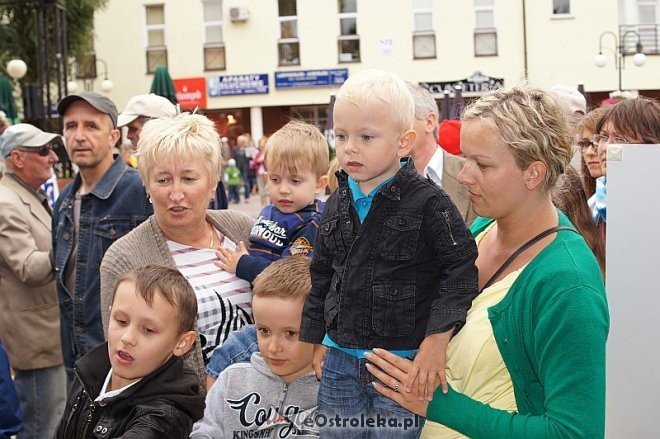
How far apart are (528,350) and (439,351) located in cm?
27

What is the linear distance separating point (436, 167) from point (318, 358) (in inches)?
83.8

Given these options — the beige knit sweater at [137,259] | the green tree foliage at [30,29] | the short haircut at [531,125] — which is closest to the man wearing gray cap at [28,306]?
the beige knit sweater at [137,259]

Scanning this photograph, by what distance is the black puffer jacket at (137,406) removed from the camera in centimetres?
241

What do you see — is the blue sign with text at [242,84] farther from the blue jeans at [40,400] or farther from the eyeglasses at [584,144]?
the eyeglasses at [584,144]

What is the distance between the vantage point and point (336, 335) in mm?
2451

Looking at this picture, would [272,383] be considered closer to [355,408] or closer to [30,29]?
[355,408]

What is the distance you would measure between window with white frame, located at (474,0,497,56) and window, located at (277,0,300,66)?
244 inches

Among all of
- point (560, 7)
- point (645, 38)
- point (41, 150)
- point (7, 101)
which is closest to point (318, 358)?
point (41, 150)

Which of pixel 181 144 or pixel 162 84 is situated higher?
pixel 162 84

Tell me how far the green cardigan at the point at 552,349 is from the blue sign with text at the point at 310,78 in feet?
89.4

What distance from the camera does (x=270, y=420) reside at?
2623 millimetres

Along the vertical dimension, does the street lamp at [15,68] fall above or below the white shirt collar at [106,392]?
above

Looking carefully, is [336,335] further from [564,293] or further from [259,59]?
[259,59]

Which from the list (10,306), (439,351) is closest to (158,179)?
(439,351)
